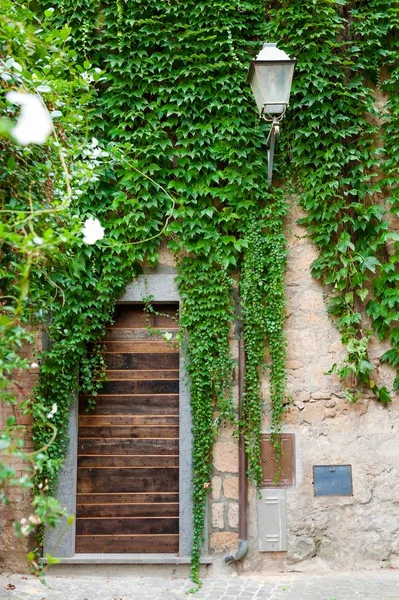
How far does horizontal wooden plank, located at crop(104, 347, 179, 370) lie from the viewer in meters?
5.29

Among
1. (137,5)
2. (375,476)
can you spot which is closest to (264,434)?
(375,476)

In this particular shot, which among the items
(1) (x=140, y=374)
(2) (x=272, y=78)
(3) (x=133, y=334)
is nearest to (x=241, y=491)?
(1) (x=140, y=374)

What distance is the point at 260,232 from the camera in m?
5.18

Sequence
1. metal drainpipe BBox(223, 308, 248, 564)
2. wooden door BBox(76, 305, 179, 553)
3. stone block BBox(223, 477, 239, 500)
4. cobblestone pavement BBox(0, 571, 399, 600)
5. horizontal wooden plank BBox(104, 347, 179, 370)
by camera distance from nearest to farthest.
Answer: cobblestone pavement BBox(0, 571, 399, 600) → metal drainpipe BBox(223, 308, 248, 564) → stone block BBox(223, 477, 239, 500) → wooden door BBox(76, 305, 179, 553) → horizontal wooden plank BBox(104, 347, 179, 370)

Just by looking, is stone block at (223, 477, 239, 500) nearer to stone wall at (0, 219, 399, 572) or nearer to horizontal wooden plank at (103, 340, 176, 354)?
stone wall at (0, 219, 399, 572)

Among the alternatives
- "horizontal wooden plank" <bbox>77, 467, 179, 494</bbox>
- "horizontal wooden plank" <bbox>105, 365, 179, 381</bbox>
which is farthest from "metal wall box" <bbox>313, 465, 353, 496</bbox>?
"horizontal wooden plank" <bbox>105, 365, 179, 381</bbox>

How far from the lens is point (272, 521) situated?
4.93 metres

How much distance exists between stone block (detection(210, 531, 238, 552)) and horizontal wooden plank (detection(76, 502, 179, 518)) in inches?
14.4

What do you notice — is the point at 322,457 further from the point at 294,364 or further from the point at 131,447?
the point at 131,447

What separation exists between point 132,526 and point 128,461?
0.51 m

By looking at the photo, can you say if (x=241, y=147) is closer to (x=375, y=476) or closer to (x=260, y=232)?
(x=260, y=232)

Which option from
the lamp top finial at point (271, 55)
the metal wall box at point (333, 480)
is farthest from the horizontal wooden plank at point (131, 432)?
the lamp top finial at point (271, 55)

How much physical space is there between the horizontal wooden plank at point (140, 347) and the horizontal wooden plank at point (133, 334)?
3 cm

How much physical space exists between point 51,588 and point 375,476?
8.50ft
